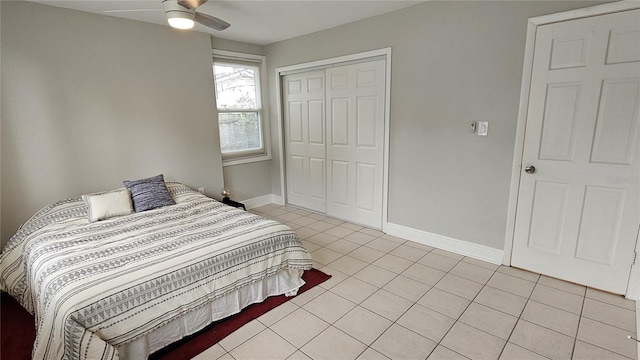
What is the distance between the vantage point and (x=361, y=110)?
3623mm

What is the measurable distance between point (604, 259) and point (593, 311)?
445mm

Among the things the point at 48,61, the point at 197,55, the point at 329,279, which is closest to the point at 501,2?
the point at 329,279

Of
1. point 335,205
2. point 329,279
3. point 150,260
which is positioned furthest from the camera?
point 335,205

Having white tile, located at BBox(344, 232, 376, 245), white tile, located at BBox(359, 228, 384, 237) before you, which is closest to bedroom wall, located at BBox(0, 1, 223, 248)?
white tile, located at BBox(344, 232, 376, 245)

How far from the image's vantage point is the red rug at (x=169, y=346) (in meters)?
1.86

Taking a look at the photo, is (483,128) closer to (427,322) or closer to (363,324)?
(427,322)

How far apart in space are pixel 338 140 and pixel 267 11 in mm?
1642

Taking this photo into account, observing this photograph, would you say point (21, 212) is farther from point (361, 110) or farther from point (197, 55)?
point (361, 110)

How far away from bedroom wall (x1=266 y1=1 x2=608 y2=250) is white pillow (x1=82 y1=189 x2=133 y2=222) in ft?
8.65

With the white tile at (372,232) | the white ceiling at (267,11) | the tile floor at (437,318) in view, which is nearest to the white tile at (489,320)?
the tile floor at (437,318)

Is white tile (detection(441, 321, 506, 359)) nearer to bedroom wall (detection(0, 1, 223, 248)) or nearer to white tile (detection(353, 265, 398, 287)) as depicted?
white tile (detection(353, 265, 398, 287))

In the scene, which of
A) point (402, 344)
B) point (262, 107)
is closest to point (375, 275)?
point (402, 344)

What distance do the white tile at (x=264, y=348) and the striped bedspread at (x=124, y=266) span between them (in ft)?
1.17

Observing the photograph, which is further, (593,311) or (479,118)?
(479,118)
